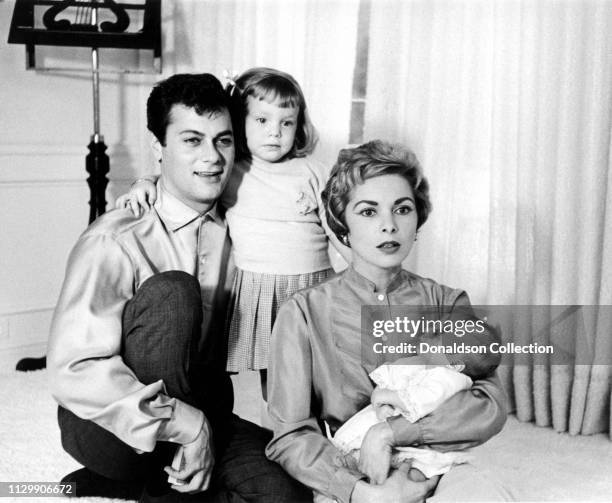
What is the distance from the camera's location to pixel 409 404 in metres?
1.33

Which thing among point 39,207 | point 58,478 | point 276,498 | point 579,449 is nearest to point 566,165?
point 579,449

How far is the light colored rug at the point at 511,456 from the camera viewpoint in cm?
188

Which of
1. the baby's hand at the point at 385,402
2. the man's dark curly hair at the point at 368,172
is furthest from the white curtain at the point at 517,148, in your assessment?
the baby's hand at the point at 385,402

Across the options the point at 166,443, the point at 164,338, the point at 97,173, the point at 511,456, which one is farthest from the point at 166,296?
the point at 97,173

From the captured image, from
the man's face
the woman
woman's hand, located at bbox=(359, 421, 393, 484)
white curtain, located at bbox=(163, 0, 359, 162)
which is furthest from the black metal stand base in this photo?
woman's hand, located at bbox=(359, 421, 393, 484)

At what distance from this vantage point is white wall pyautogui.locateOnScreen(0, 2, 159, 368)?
9.28ft

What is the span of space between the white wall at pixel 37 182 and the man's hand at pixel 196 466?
65.7 inches

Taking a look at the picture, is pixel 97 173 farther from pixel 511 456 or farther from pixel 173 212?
pixel 511 456

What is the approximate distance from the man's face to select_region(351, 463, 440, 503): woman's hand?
69 cm

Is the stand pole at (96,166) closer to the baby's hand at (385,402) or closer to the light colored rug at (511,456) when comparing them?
the light colored rug at (511,456)

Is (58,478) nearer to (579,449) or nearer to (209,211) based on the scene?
(209,211)

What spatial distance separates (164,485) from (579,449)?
3.98 ft

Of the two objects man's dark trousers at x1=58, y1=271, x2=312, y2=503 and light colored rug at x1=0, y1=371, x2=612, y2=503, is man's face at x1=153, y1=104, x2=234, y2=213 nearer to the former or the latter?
man's dark trousers at x1=58, y1=271, x2=312, y2=503

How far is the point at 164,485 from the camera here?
59.1 inches
